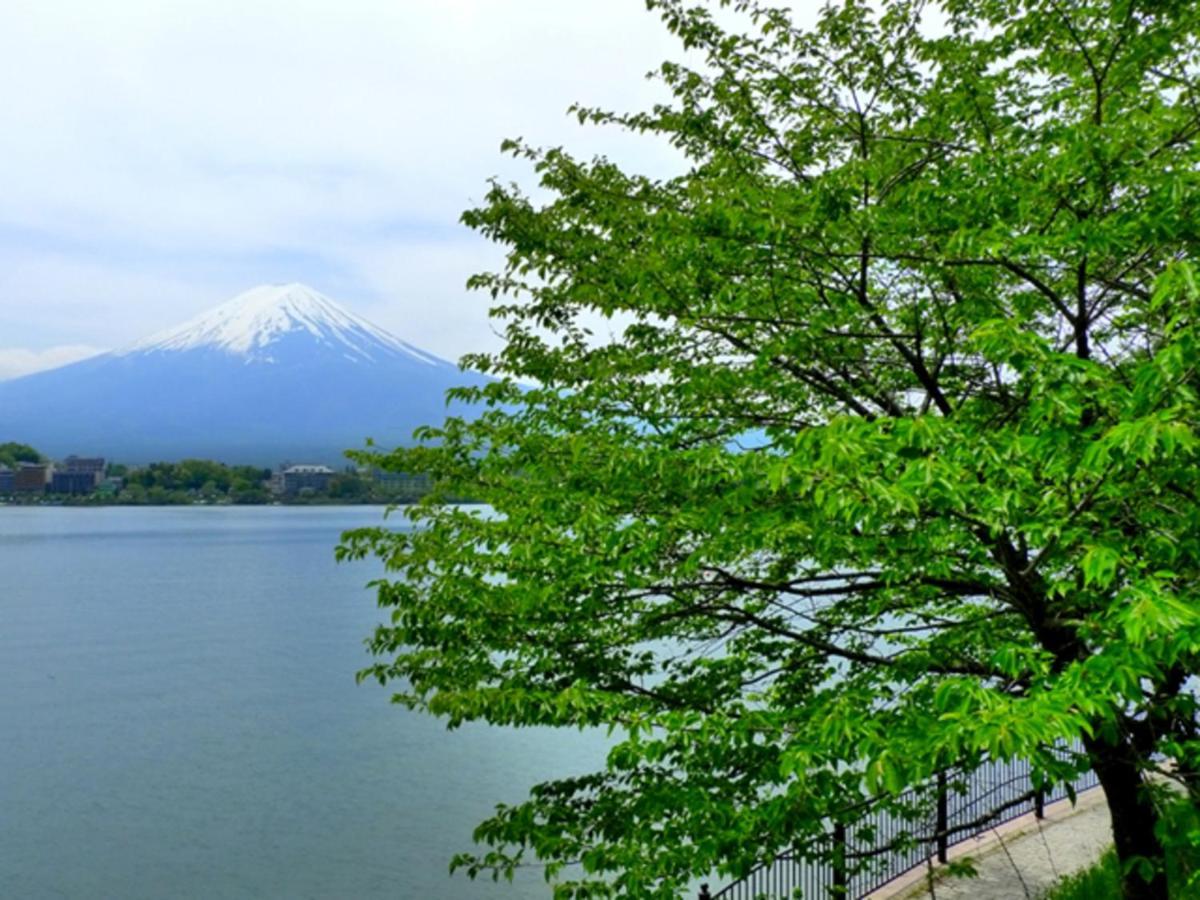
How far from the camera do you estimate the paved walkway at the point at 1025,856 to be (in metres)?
9.70

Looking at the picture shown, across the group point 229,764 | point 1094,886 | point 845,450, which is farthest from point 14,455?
point 845,450

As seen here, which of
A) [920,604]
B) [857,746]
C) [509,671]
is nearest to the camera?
[857,746]

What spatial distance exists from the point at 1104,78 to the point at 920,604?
3795 mm

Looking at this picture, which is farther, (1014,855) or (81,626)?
(81,626)

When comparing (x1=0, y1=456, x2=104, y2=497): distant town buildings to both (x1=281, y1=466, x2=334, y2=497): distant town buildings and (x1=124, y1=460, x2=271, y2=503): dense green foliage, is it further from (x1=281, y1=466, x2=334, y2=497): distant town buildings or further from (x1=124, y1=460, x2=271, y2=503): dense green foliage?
(x1=281, y1=466, x2=334, y2=497): distant town buildings

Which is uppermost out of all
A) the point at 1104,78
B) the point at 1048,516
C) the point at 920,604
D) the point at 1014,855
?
the point at 1104,78

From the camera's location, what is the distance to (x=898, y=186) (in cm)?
517

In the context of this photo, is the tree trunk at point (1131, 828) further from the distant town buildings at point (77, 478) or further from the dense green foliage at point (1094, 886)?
the distant town buildings at point (77, 478)

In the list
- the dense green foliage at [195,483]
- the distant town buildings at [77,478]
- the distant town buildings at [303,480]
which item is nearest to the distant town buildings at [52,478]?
the distant town buildings at [77,478]

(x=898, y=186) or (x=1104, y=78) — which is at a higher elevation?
(x=1104, y=78)

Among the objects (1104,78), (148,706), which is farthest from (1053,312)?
(148,706)

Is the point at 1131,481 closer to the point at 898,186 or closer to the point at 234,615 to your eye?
the point at 898,186

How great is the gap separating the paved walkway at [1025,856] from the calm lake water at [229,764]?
6.32 m

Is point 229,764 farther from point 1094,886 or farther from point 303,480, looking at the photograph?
point 303,480
